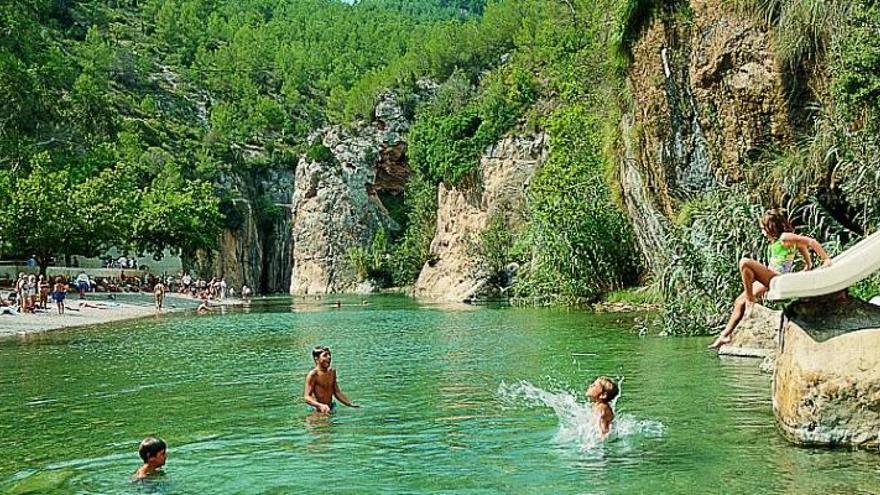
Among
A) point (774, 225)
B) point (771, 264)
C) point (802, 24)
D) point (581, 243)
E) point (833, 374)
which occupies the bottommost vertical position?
point (833, 374)

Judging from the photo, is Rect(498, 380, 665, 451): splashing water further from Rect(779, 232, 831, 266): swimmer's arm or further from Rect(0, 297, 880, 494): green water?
Rect(779, 232, 831, 266): swimmer's arm

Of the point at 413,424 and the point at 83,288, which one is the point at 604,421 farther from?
the point at 83,288

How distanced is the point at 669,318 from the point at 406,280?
5707 cm

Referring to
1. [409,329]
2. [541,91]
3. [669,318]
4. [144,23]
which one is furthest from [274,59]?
[669,318]

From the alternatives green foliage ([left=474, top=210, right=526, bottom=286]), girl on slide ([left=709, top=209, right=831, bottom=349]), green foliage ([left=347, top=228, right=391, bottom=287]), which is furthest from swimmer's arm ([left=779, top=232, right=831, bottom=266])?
green foliage ([left=347, top=228, right=391, bottom=287])

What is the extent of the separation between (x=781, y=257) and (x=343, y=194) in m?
76.6

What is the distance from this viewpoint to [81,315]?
41.6 meters

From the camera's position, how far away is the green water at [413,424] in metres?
9.93

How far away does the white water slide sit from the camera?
391 inches

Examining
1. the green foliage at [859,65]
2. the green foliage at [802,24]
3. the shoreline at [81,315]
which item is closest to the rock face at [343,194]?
the shoreline at [81,315]

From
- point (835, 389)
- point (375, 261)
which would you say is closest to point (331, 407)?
point (835, 389)

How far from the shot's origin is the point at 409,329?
33.2 meters

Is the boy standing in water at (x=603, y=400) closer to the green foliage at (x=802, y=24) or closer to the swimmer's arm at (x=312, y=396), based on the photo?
the swimmer's arm at (x=312, y=396)

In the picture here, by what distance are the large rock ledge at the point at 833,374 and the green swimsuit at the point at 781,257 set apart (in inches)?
46.8
